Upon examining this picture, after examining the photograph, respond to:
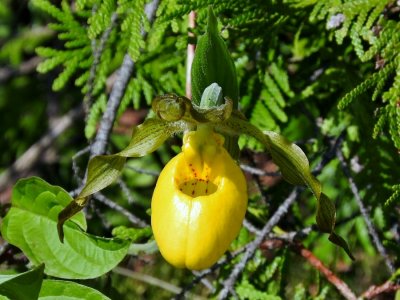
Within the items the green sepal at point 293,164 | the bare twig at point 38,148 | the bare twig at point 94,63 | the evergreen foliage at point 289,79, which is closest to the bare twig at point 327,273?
the evergreen foliage at point 289,79

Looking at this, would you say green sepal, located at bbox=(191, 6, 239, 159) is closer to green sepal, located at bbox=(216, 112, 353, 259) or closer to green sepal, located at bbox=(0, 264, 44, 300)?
green sepal, located at bbox=(216, 112, 353, 259)

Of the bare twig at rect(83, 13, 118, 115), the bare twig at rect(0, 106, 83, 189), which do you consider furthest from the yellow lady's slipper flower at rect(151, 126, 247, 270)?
the bare twig at rect(0, 106, 83, 189)

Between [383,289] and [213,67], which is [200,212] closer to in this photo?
[213,67]

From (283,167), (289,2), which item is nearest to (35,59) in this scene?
(289,2)

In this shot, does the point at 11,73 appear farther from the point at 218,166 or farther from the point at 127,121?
the point at 218,166

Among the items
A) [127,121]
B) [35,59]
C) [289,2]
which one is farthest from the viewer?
[35,59]

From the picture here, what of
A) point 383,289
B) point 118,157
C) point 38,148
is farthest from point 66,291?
point 38,148
